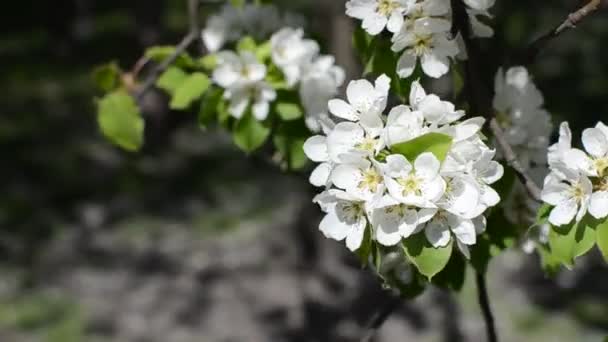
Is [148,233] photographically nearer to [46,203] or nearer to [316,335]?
[46,203]

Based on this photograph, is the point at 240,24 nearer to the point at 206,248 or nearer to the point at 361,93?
the point at 361,93

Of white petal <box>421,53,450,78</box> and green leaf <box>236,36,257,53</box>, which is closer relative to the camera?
white petal <box>421,53,450,78</box>

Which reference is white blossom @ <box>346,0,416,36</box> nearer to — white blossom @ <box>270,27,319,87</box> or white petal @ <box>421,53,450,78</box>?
white petal @ <box>421,53,450,78</box>

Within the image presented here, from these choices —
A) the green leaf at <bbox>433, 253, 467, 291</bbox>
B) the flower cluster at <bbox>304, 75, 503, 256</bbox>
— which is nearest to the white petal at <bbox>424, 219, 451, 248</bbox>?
the flower cluster at <bbox>304, 75, 503, 256</bbox>

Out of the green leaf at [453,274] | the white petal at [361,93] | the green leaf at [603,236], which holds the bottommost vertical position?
the green leaf at [453,274]

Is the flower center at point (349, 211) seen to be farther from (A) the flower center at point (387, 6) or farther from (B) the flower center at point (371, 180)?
(A) the flower center at point (387, 6)

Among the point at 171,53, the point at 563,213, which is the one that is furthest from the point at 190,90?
the point at 563,213

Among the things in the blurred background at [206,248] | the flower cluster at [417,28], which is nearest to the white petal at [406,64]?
the flower cluster at [417,28]
